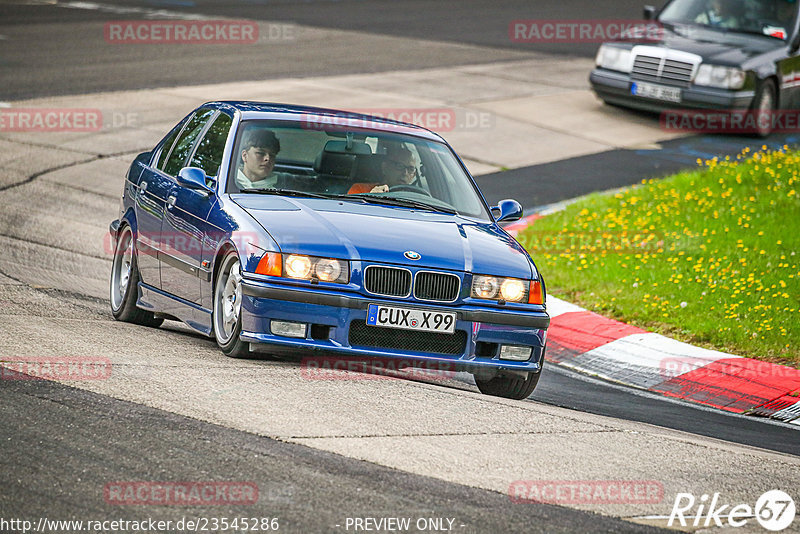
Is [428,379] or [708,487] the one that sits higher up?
[708,487]

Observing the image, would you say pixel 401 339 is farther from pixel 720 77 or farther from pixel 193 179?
pixel 720 77

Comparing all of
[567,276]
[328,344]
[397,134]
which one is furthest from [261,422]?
[567,276]

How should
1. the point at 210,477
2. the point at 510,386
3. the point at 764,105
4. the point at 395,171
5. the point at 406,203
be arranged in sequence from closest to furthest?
the point at 210,477 < the point at 510,386 < the point at 406,203 < the point at 395,171 < the point at 764,105

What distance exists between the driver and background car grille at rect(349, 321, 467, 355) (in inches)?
54.6

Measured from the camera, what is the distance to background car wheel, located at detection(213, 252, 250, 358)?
23.2 feet

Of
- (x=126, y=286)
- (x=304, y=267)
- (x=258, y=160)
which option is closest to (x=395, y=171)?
(x=258, y=160)

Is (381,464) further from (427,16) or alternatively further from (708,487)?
(427,16)

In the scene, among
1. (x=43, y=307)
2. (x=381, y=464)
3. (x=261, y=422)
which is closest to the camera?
(x=381, y=464)

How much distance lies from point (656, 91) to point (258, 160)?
39.9 feet

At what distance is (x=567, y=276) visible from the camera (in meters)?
11.4

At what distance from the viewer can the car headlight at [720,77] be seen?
18.5 m

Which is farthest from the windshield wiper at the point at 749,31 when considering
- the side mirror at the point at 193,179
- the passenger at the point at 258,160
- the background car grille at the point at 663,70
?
the side mirror at the point at 193,179

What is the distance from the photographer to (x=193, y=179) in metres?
7.84

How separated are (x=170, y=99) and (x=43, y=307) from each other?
10843mm
